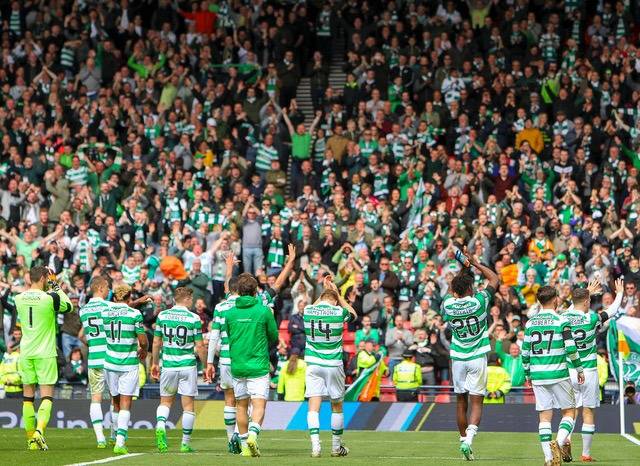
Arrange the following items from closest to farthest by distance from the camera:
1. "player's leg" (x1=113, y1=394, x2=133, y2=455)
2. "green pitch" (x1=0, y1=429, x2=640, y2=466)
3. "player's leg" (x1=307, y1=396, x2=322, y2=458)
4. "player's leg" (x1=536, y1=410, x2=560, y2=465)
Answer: "player's leg" (x1=536, y1=410, x2=560, y2=465) → "green pitch" (x1=0, y1=429, x2=640, y2=466) → "player's leg" (x1=307, y1=396, x2=322, y2=458) → "player's leg" (x1=113, y1=394, x2=133, y2=455)

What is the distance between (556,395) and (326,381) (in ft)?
11.7

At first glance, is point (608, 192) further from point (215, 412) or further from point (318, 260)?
point (215, 412)

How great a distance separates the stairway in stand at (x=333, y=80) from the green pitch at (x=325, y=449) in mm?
14880

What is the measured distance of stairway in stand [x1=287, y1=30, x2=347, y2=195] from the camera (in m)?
38.0

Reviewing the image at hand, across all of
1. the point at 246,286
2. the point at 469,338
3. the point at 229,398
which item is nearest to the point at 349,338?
the point at 229,398

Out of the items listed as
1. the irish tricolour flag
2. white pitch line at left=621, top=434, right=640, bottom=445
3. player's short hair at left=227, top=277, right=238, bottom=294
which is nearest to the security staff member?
the irish tricolour flag

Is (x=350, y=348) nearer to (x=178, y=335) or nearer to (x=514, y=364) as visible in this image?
(x=514, y=364)

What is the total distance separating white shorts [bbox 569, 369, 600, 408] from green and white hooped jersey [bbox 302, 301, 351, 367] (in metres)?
3.26

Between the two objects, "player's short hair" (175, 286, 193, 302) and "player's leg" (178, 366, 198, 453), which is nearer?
"player's short hair" (175, 286, 193, 302)

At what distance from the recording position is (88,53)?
3831 centimetres

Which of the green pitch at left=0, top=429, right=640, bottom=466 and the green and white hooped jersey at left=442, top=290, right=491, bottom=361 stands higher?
the green and white hooped jersey at left=442, top=290, right=491, bottom=361

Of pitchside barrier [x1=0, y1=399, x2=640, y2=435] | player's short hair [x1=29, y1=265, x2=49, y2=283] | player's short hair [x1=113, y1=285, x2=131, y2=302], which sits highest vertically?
player's short hair [x1=29, y1=265, x2=49, y2=283]

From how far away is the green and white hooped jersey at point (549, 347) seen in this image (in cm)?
1691

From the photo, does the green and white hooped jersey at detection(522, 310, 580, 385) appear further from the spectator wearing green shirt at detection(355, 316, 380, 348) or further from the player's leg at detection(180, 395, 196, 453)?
the spectator wearing green shirt at detection(355, 316, 380, 348)
